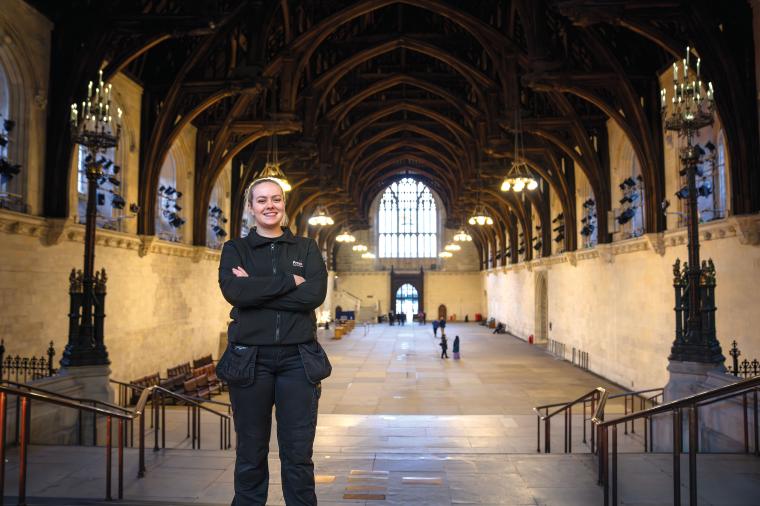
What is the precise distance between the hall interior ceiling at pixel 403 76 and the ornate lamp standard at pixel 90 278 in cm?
341

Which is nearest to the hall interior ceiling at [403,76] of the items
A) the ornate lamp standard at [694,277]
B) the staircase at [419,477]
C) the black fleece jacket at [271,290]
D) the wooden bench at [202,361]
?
the ornate lamp standard at [694,277]

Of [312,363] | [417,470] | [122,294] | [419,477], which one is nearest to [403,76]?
[122,294]

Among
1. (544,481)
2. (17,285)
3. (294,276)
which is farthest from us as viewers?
(17,285)

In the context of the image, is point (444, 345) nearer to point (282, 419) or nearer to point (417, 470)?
point (417, 470)

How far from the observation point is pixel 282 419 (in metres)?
2.85

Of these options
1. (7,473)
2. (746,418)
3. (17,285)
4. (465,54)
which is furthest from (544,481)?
(465,54)

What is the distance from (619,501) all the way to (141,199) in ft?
48.7

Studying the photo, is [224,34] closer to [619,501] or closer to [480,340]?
[619,501]

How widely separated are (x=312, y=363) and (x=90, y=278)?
806cm

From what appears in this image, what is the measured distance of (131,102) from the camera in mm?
16219

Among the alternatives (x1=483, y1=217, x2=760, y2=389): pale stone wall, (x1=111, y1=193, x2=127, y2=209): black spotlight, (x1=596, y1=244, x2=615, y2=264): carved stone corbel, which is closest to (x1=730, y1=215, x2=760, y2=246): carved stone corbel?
(x1=483, y1=217, x2=760, y2=389): pale stone wall

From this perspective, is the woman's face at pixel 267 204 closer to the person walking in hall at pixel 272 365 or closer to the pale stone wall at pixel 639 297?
the person walking in hall at pixel 272 365

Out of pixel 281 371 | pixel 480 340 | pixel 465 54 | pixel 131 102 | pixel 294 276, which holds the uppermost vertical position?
pixel 465 54

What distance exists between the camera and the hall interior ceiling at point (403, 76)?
10.9 m
